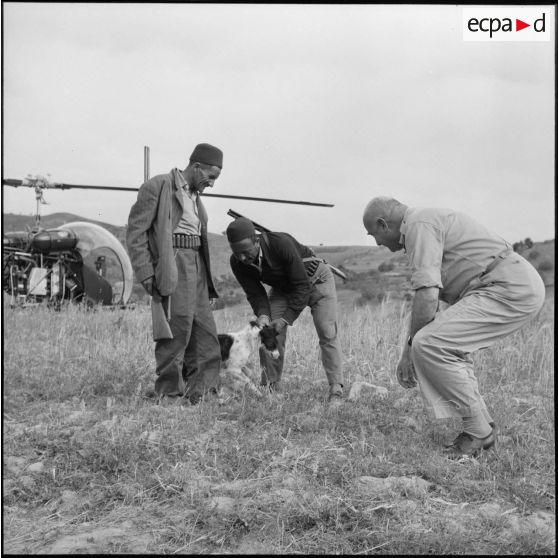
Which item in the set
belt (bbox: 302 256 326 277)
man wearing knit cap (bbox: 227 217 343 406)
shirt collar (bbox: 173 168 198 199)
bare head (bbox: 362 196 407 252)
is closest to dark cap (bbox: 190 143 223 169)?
shirt collar (bbox: 173 168 198 199)

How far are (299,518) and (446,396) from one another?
139 centimetres

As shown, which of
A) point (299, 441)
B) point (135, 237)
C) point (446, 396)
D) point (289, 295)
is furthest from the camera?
point (289, 295)

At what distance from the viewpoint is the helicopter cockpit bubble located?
48.4ft

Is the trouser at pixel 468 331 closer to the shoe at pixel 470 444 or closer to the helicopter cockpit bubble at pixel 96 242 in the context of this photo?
the shoe at pixel 470 444

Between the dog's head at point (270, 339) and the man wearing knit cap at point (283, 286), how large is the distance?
52mm

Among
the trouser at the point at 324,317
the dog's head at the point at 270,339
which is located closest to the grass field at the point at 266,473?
the trouser at the point at 324,317

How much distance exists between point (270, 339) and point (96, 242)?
399 inches

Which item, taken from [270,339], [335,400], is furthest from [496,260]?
[270,339]

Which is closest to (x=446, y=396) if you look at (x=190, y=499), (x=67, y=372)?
(x=190, y=499)

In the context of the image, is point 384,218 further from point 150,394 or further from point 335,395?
point 150,394

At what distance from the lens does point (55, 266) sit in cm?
1409

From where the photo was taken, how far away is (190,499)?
361cm

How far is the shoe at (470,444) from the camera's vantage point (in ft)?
14.0

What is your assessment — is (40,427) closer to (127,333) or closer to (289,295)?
(289,295)
